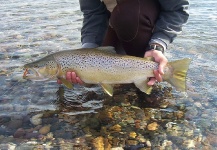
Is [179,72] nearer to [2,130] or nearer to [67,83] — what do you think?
[67,83]

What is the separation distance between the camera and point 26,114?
9.23 feet

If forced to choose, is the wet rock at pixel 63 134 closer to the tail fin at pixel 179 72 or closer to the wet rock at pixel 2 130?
the wet rock at pixel 2 130

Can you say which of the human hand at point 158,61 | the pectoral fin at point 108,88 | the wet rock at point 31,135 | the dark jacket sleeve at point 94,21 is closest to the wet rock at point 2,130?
the wet rock at point 31,135

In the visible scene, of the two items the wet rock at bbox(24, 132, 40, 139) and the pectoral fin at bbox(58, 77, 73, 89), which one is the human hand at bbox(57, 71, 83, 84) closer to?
the pectoral fin at bbox(58, 77, 73, 89)

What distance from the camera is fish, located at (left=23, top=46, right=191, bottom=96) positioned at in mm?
2814

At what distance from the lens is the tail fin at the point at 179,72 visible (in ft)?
9.19

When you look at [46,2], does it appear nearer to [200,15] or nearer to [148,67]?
[200,15]

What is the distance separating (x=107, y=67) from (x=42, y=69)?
0.61 m

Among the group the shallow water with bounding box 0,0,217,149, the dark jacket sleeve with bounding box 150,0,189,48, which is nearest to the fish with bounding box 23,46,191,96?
the shallow water with bounding box 0,0,217,149

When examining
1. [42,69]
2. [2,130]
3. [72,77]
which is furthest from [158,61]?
[2,130]

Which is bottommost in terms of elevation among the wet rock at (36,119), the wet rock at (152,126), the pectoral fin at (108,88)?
the wet rock at (36,119)

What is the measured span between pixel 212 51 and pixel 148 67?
6.96 feet

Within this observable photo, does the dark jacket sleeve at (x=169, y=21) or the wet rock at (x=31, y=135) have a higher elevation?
the dark jacket sleeve at (x=169, y=21)

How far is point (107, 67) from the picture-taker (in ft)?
9.25
